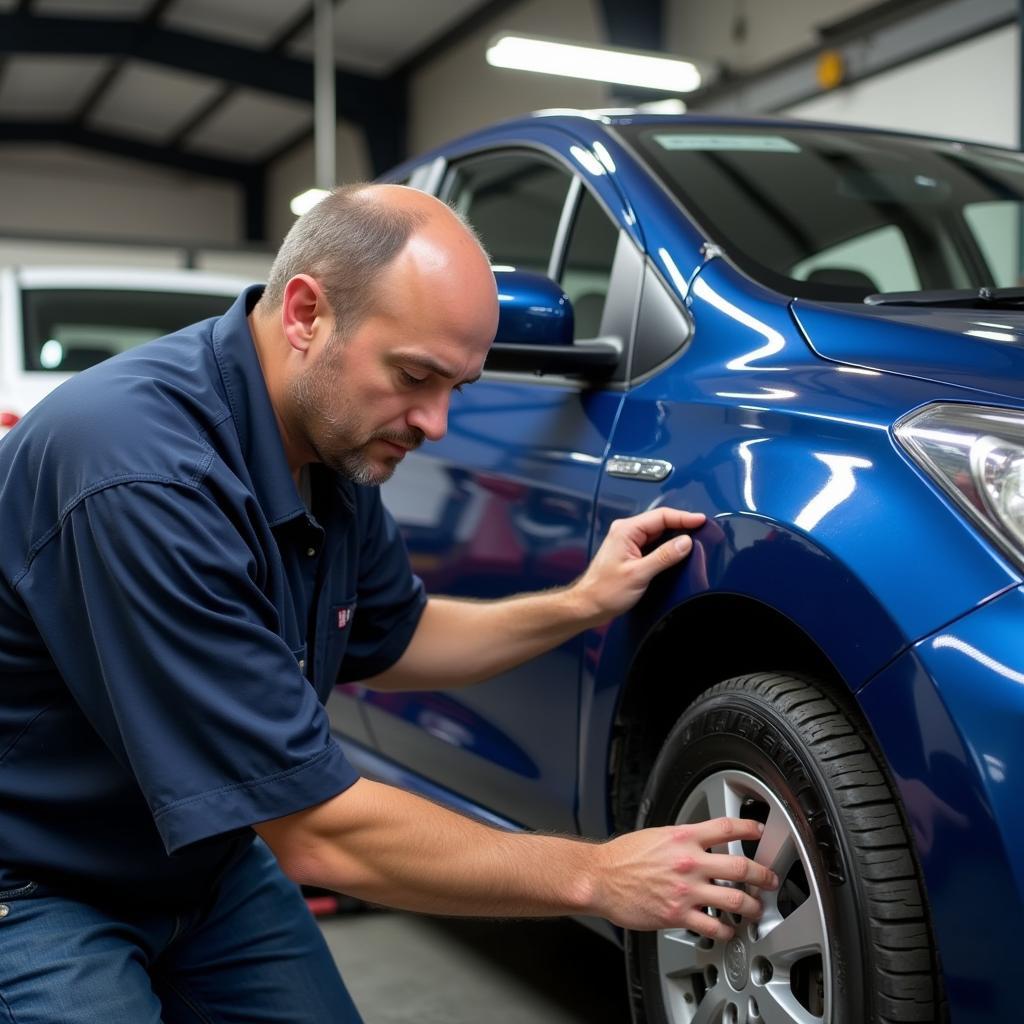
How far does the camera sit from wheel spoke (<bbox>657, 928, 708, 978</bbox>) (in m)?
1.60

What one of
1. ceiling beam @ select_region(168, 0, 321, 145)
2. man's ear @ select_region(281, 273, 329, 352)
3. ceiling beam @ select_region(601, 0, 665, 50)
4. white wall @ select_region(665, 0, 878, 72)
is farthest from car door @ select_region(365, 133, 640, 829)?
ceiling beam @ select_region(168, 0, 321, 145)

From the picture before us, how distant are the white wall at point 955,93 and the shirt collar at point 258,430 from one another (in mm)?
5207

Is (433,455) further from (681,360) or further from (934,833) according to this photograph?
(934,833)

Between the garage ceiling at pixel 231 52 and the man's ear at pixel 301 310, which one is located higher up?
the garage ceiling at pixel 231 52

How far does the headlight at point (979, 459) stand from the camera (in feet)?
4.14

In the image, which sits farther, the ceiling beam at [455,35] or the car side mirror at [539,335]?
the ceiling beam at [455,35]

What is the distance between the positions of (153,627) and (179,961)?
0.58 meters

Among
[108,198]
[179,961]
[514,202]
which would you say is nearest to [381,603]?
[179,961]

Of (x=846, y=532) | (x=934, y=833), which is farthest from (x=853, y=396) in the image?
(x=934, y=833)

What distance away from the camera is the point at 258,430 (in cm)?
150

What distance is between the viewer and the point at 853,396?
147 cm

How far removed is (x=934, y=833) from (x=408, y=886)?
51cm

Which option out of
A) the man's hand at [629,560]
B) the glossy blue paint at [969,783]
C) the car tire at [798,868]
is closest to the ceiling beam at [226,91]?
the man's hand at [629,560]

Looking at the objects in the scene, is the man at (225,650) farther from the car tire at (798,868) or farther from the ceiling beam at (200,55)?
the ceiling beam at (200,55)
